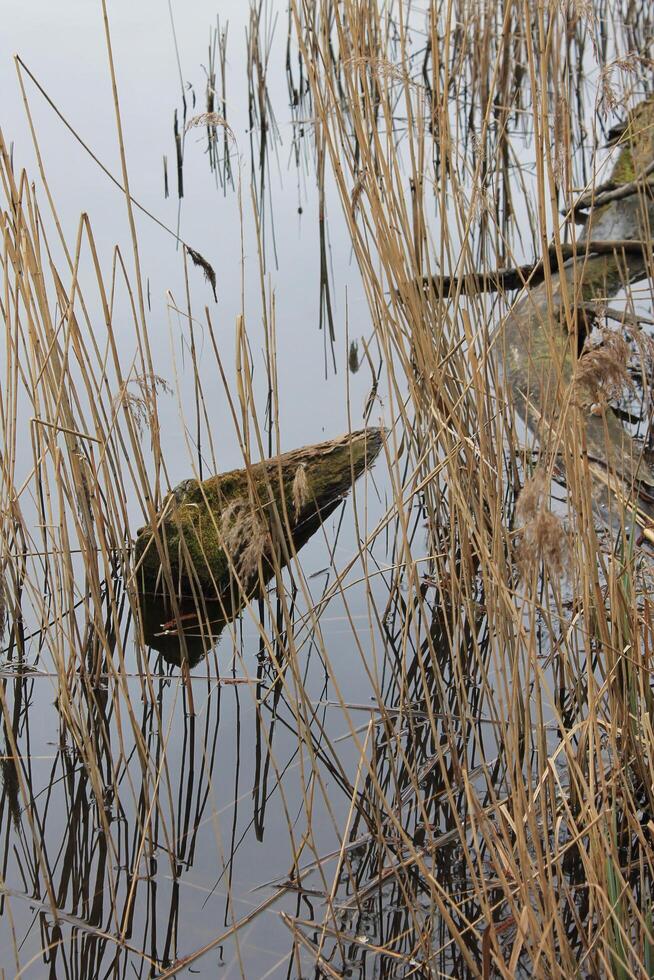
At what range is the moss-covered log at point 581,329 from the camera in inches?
38.9

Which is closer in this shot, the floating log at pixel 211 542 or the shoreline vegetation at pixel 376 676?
the shoreline vegetation at pixel 376 676

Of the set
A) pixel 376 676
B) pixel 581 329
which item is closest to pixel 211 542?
pixel 376 676

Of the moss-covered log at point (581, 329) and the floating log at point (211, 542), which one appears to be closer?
the moss-covered log at point (581, 329)

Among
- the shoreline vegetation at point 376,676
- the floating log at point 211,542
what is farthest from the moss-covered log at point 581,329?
the floating log at point 211,542

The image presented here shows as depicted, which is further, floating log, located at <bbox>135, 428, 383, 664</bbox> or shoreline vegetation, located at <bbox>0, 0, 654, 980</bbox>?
floating log, located at <bbox>135, 428, 383, 664</bbox>

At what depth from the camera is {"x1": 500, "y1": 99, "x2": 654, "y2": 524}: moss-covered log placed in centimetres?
99

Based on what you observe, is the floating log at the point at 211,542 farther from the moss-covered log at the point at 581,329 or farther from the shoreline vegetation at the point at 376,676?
the moss-covered log at the point at 581,329

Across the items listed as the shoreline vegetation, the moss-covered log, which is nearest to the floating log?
the shoreline vegetation

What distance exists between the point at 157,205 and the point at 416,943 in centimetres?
392

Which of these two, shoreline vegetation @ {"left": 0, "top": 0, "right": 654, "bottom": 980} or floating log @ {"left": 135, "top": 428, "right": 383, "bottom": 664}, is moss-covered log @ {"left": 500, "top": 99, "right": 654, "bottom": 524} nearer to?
shoreline vegetation @ {"left": 0, "top": 0, "right": 654, "bottom": 980}

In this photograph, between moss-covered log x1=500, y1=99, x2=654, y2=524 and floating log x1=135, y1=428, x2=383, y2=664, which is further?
floating log x1=135, y1=428, x2=383, y2=664

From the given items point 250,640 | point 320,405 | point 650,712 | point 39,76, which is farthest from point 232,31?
point 650,712

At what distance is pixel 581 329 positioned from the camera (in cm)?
290

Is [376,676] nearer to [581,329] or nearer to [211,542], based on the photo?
[211,542]
